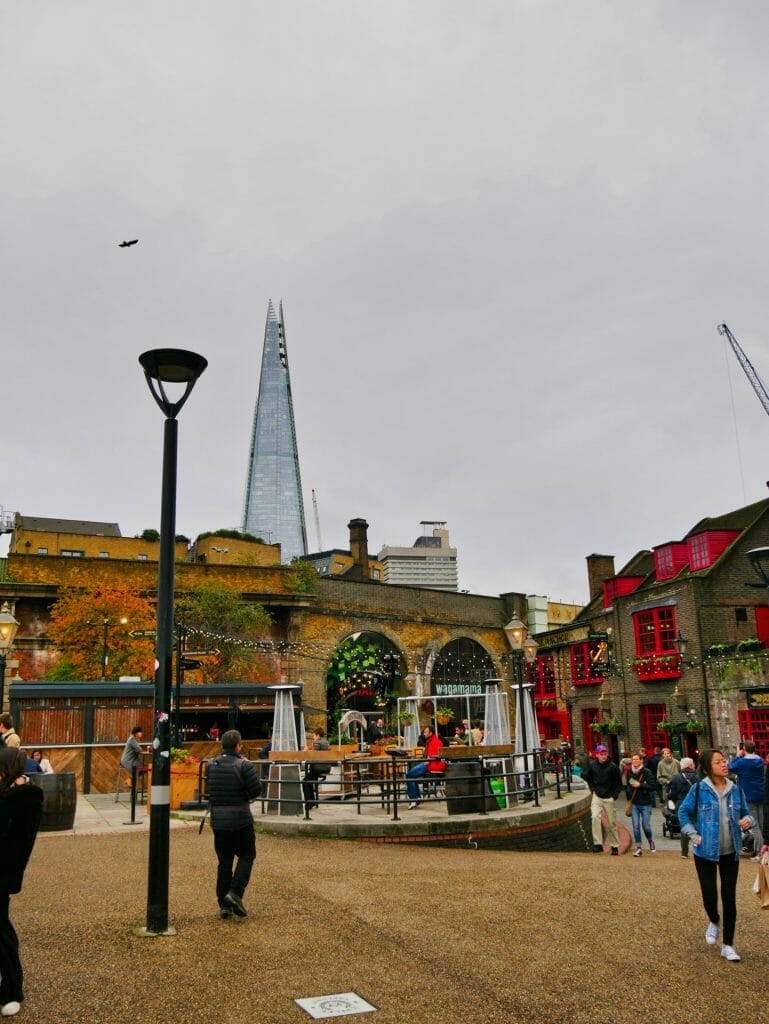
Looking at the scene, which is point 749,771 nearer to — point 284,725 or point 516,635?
point 516,635

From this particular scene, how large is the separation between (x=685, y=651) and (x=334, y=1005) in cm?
2290

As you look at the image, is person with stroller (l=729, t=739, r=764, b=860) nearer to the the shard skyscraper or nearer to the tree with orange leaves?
the tree with orange leaves

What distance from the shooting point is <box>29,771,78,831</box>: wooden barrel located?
12.9 metres

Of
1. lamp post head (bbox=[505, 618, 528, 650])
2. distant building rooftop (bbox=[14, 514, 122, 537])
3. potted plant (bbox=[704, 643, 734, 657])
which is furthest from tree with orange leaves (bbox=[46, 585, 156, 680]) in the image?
distant building rooftop (bbox=[14, 514, 122, 537])

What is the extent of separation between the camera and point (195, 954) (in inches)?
226

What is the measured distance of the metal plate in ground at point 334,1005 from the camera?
464cm

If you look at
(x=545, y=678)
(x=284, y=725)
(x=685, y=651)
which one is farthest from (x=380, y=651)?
(x=284, y=725)

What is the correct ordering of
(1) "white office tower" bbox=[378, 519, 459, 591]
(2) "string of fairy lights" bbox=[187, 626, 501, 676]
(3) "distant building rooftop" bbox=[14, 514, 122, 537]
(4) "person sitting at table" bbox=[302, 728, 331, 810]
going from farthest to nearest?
(1) "white office tower" bbox=[378, 519, 459, 591] → (3) "distant building rooftop" bbox=[14, 514, 122, 537] → (2) "string of fairy lights" bbox=[187, 626, 501, 676] → (4) "person sitting at table" bbox=[302, 728, 331, 810]

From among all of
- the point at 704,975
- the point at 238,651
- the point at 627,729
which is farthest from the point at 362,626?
the point at 704,975

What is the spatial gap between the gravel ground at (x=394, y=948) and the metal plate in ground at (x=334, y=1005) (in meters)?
0.08

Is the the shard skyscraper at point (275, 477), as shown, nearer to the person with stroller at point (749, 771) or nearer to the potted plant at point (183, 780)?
the potted plant at point (183, 780)

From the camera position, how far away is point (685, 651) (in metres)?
25.6

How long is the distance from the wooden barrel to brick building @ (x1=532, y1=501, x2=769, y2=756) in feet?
57.2

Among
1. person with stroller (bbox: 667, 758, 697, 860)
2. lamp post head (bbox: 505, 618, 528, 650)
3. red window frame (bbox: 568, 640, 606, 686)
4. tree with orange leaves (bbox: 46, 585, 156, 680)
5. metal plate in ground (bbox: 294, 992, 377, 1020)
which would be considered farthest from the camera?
red window frame (bbox: 568, 640, 606, 686)
